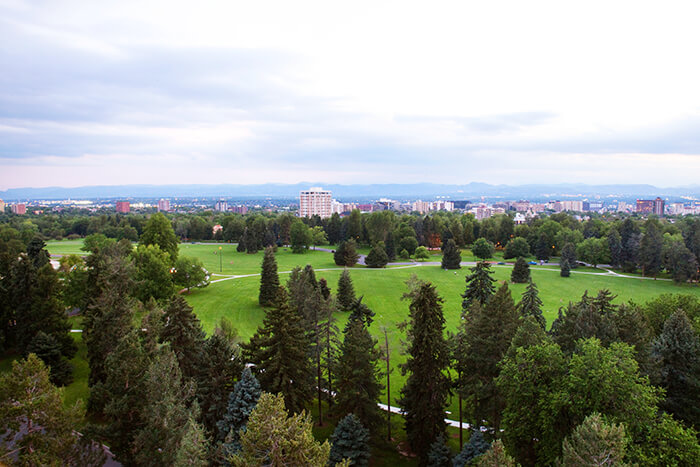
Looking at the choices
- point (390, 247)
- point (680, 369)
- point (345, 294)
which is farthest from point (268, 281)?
point (390, 247)

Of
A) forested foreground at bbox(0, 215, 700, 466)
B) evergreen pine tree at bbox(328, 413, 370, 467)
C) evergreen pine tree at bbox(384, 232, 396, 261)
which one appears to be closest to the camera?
forested foreground at bbox(0, 215, 700, 466)

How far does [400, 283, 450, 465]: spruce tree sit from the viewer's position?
1928 cm

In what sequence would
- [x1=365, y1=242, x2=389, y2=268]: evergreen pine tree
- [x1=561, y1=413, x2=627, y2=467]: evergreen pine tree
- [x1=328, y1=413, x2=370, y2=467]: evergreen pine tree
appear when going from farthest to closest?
[x1=365, y1=242, x2=389, y2=268]: evergreen pine tree
[x1=328, y1=413, x2=370, y2=467]: evergreen pine tree
[x1=561, y1=413, x2=627, y2=467]: evergreen pine tree

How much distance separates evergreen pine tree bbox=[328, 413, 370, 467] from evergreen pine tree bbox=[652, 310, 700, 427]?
44.2ft

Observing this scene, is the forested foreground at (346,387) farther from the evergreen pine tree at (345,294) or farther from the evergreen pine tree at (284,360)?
the evergreen pine tree at (345,294)

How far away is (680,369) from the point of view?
19.9 metres

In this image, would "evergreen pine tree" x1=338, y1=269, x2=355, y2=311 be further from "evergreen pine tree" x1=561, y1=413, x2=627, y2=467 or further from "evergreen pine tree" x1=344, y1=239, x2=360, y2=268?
"evergreen pine tree" x1=561, y1=413, x2=627, y2=467

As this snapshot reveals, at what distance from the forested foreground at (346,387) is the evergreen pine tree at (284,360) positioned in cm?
8

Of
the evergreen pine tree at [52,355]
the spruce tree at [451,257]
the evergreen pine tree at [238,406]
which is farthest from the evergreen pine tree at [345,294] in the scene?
the evergreen pine tree at [238,406]

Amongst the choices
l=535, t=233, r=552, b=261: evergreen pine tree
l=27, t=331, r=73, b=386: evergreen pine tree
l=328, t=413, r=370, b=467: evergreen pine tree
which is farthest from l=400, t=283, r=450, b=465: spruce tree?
l=535, t=233, r=552, b=261: evergreen pine tree

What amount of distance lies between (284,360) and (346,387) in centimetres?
330

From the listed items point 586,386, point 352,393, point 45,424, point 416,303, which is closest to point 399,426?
point 352,393

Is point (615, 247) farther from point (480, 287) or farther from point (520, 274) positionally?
point (480, 287)

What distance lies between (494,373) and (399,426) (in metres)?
7.13
